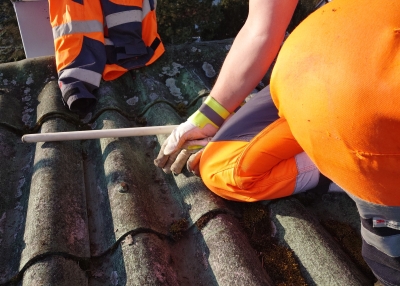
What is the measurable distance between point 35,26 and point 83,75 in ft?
2.84

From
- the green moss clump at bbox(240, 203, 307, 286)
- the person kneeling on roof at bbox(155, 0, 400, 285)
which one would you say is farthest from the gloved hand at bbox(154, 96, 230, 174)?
the green moss clump at bbox(240, 203, 307, 286)

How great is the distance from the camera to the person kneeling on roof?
820 millimetres

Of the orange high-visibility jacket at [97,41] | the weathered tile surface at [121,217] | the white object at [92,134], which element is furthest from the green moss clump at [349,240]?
the orange high-visibility jacket at [97,41]

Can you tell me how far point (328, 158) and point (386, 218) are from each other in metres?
0.26

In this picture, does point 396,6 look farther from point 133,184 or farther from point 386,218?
point 133,184

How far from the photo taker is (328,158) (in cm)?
97

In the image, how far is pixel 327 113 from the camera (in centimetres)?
88

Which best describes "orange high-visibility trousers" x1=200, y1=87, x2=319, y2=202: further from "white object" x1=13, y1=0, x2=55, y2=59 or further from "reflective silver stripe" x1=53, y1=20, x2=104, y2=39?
"white object" x1=13, y1=0, x2=55, y2=59

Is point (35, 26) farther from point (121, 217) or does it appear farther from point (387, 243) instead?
point (387, 243)

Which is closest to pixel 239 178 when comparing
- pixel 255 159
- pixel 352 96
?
pixel 255 159

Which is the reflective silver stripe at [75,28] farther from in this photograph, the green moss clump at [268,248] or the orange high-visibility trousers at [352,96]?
the orange high-visibility trousers at [352,96]

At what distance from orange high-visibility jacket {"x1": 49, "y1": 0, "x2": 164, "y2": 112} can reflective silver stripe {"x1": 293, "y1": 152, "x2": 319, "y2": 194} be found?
1.21m

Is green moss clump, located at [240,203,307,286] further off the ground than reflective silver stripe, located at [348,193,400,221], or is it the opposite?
reflective silver stripe, located at [348,193,400,221]

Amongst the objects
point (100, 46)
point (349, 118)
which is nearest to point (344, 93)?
point (349, 118)
